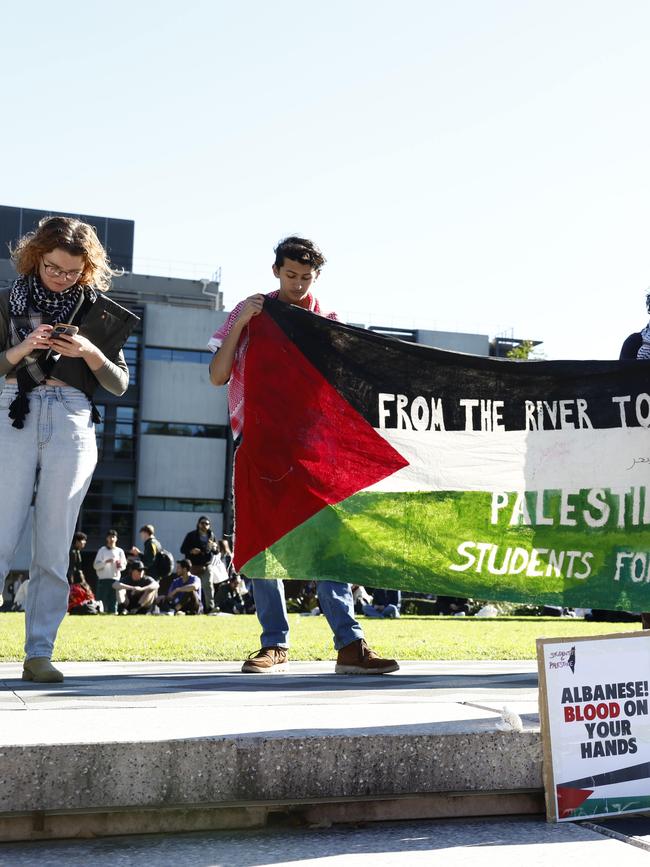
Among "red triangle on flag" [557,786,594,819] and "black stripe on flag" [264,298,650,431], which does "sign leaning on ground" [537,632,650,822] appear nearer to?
"red triangle on flag" [557,786,594,819]

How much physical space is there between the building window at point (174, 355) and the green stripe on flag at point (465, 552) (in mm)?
44303

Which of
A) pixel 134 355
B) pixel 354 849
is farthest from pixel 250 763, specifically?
pixel 134 355

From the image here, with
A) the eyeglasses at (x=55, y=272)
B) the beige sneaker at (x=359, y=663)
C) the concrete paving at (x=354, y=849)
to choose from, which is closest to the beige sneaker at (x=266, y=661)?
the beige sneaker at (x=359, y=663)

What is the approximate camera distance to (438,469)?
4.77 metres

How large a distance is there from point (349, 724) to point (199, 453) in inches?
1803

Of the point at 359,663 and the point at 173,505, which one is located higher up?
the point at 173,505

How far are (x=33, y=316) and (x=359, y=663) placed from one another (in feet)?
7.35

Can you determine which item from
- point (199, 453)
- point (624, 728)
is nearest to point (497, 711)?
point (624, 728)

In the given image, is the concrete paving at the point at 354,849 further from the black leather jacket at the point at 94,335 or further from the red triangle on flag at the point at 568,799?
the black leather jacket at the point at 94,335

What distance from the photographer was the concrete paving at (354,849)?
2678mm

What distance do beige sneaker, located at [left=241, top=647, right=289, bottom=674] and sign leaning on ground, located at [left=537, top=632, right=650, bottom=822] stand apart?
220 cm

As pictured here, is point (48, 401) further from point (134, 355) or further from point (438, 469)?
point (134, 355)

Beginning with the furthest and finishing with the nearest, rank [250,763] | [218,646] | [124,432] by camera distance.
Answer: [124,432] → [218,646] → [250,763]

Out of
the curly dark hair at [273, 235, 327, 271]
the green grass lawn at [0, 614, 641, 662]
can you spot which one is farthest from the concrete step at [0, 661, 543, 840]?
the green grass lawn at [0, 614, 641, 662]
